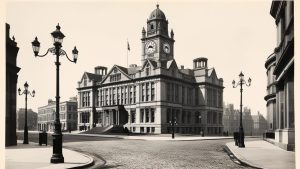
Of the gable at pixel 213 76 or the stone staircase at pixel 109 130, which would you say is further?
the gable at pixel 213 76

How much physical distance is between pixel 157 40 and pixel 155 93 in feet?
47.3

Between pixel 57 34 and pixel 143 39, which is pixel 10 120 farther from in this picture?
pixel 143 39

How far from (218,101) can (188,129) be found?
15.6m

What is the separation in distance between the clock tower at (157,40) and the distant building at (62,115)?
35871mm

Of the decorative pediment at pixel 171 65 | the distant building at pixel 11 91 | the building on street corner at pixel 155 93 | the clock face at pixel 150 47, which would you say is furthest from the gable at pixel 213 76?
the distant building at pixel 11 91

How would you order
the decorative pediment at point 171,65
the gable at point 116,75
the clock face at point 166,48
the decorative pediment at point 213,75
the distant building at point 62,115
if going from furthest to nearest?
the distant building at point 62,115
the decorative pediment at point 213,75
the clock face at point 166,48
the gable at point 116,75
the decorative pediment at point 171,65

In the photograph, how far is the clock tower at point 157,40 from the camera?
74.6 meters

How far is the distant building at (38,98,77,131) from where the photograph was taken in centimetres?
9569

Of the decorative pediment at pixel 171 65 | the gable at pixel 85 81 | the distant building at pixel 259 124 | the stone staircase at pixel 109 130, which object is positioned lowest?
the distant building at pixel 259 124

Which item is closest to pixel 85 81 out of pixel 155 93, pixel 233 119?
pixel 155 93

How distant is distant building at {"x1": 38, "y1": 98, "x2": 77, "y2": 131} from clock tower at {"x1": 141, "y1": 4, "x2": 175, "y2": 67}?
35871 millimetres

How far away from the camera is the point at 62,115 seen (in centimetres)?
10469

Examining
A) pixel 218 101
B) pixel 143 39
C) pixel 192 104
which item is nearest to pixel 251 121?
pixel 218 101

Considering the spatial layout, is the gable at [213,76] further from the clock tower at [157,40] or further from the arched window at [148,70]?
the arched window at [148,70]
